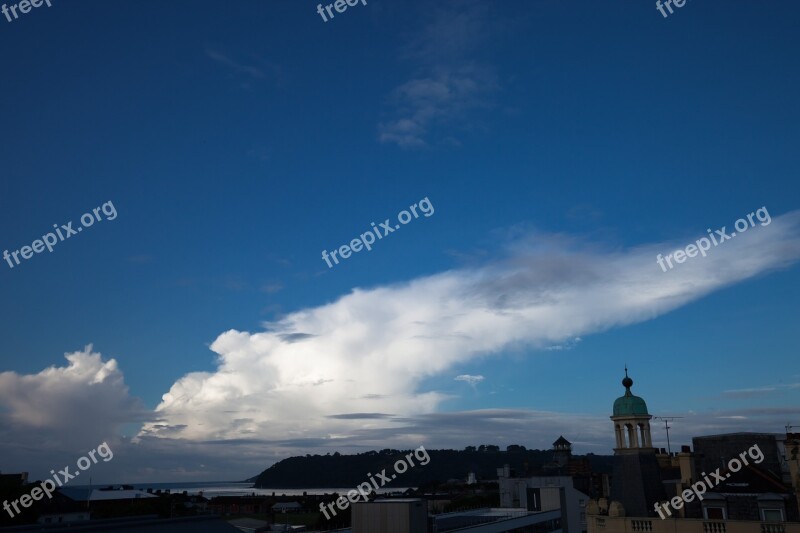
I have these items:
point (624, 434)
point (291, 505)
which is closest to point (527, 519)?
point (624, 434)

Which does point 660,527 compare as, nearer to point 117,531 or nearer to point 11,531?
point 117,531

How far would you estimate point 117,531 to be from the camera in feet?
104
